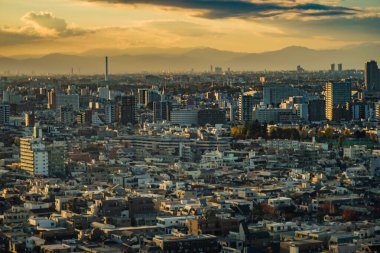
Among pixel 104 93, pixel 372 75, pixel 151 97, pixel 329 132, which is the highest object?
pixel 372 75

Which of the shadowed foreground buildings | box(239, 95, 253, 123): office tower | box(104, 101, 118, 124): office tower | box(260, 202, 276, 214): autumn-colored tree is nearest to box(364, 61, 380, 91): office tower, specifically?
box(239, 95, 253, 123): office tower

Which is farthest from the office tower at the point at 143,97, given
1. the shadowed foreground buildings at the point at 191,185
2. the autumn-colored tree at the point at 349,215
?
the autumn-colored tree at the point at 349,215

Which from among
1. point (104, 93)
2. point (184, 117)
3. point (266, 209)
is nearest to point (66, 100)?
point (104, 93)

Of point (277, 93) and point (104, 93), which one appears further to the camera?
point (104, 93)

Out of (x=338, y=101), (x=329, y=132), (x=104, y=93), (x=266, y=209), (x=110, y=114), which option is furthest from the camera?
(x=104, y=93)

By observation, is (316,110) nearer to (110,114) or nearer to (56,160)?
(110,114)

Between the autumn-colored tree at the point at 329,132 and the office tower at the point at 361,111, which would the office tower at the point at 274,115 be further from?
the autumn-colored tree at the point at 329,132

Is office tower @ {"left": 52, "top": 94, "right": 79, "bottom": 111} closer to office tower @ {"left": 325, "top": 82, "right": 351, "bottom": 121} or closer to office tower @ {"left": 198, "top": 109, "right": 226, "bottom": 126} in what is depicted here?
office tower @ {"left": 198, "top": 109, "right": 226, "bottom": 126}
